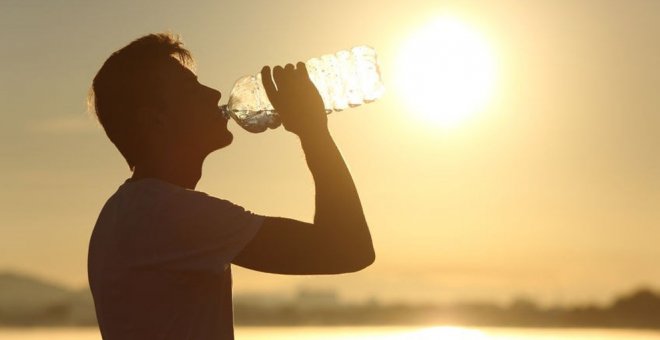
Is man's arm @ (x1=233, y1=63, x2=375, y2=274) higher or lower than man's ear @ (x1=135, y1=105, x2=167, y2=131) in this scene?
lower

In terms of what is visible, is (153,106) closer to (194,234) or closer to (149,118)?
(149,118)

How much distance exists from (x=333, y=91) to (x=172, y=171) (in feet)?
7.43

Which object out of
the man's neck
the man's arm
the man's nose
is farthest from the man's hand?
the man's neck

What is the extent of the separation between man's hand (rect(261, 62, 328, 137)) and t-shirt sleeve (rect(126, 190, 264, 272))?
39cm

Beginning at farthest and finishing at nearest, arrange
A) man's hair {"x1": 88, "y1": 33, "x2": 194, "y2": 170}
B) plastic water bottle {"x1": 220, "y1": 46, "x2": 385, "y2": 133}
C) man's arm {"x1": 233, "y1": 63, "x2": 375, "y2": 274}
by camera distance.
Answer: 1. plastic water bottle {"x1": 220, "y1": 46, "x2": 385, "y2": 133}
2. man's hair {"x1": 88, "y1": 33, "x2": 194, "y2": 170}
3. man's arm {"x1": 233, "y1": 63, "x2": 375, "y2": 274}

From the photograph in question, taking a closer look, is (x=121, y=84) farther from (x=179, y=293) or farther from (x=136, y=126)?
(x=179, y=293)

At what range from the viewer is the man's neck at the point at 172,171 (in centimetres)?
304

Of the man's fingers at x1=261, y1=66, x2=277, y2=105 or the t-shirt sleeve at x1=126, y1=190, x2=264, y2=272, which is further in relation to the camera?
the man's fingers at x1=261, y1=66, x2=277, y2=105

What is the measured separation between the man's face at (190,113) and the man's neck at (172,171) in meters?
0.05

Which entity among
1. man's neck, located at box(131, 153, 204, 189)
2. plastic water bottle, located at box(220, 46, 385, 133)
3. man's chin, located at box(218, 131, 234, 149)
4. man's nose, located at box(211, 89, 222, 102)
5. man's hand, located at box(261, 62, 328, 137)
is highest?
plastic water bottle, located at box(220, 46, 385, 133)

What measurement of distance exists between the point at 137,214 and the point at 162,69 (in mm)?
578

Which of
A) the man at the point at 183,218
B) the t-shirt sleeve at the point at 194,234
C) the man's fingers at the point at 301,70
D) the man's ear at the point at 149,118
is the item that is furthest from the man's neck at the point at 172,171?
the man's fingers at the point at 301,70

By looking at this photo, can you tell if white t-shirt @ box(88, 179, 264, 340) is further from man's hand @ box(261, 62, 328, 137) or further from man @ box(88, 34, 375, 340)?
man's hand @ box(261, 62, 328, 137)

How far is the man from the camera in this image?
2.77m
